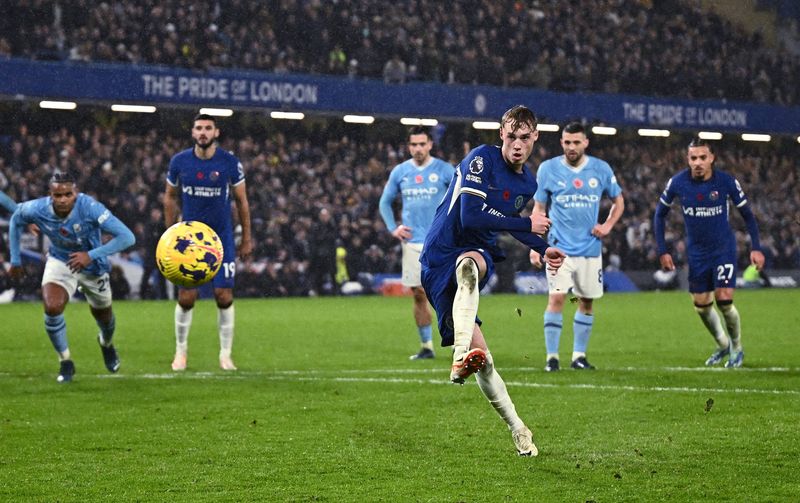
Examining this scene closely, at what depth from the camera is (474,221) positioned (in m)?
7.02

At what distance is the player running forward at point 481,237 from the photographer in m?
6.95

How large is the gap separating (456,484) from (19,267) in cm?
642

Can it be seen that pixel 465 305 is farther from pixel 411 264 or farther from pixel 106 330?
pixel 411 264

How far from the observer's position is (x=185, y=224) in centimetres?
1129

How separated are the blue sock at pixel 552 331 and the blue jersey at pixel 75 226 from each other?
14.1 feet

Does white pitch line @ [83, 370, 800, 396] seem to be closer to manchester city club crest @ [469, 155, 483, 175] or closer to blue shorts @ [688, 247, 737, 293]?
blue shorts @ [688, 247, 737, 293]

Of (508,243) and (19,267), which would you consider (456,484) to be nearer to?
(19,267)

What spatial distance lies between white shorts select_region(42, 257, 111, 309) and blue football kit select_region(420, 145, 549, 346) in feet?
16.3

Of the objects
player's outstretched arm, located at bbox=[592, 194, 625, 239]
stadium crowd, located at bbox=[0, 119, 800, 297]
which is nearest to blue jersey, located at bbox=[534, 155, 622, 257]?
player's outstretched arm, located at bbox=[592, 194, 625, 239]

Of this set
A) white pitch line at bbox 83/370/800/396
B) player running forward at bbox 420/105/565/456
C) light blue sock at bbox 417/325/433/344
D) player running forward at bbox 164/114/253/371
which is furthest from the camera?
light blue sock at bbox 417/325/433/344

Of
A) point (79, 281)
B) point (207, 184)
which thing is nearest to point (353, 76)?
→ point (207, 184)

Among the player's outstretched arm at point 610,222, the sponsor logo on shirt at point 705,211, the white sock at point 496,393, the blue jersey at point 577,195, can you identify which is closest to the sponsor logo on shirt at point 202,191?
the blue jersey at point 577,195

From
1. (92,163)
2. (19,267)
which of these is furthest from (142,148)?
(19,267)

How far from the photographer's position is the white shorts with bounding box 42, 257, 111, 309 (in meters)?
11.3
